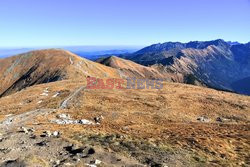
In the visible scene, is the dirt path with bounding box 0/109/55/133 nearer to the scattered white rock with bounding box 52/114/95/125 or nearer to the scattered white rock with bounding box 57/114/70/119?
the scattered white rock with bounding box 57/114/70/119

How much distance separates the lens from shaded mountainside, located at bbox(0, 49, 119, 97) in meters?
128

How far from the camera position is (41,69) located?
147750 millimetres

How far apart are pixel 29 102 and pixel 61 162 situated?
39577 millimetres

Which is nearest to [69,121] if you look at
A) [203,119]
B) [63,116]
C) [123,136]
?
[63,116]

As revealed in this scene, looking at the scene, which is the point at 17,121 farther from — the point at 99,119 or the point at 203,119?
the point at 203,119

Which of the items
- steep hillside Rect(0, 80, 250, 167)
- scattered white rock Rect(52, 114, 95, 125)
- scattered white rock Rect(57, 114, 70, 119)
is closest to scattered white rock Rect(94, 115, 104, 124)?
steep hillside Rect(0, 80, 250, 167)

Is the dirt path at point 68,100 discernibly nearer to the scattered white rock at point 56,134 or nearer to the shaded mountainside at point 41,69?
the scattered white rock at point 56,134

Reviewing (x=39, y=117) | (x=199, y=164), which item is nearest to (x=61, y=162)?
(x=199, y=164)

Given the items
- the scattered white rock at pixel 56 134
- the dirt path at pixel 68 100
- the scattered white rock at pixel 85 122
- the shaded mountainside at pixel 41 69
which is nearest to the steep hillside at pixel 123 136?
the scattered white rock at pixel 85 122

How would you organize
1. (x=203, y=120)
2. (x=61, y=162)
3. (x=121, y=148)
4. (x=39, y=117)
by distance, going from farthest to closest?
(x=203, y=120)
(x=39, y=117)
(x=121, y=148)
(x=61, y=162)

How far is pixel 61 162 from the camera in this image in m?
20.5

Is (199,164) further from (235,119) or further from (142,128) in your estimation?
(235,119)

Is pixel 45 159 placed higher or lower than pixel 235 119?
higher

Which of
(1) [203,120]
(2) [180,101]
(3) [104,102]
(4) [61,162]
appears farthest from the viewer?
(2) [180,101]
